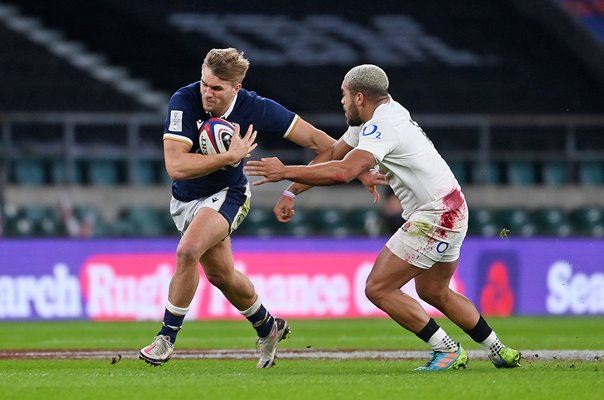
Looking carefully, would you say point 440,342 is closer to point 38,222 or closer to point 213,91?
point 213,91

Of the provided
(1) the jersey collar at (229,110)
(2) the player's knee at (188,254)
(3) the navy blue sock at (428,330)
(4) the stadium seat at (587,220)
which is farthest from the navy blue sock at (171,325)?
(4) the stadium seat at (587,220)

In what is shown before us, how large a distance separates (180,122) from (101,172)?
508 inches

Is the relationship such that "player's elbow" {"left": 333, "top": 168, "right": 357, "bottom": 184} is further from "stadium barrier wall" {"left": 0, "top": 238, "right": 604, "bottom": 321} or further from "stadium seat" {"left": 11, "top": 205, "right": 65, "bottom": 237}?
"stadium seat" {"left": 11, "top": 205, "right": 65, "bottom": 237}

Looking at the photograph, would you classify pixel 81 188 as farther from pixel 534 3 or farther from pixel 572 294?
pixel 534 3

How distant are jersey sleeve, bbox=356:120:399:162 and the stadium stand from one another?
13106 mm

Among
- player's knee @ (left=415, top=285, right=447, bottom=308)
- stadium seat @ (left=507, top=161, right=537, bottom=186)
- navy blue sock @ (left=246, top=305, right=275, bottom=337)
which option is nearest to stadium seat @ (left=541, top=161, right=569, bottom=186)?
stadium seat @ (left=507, top=161, right=537, bottom=186)

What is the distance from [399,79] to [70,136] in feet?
22.5

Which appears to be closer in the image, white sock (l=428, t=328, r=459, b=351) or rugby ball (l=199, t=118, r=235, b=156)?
white sock (l=428, t=328, r=459, b=351)

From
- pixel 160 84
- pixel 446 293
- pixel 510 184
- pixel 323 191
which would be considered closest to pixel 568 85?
pixel 510 184

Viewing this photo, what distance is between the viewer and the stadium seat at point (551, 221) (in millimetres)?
21438

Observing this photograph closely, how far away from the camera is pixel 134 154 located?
22344 millimetres

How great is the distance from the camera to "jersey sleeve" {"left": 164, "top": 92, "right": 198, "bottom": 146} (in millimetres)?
10383

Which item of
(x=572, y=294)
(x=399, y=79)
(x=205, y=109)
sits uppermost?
(x=205, y=109)

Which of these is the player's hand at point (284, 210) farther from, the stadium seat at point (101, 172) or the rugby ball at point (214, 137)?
the stadium seat at point (101, 172)
